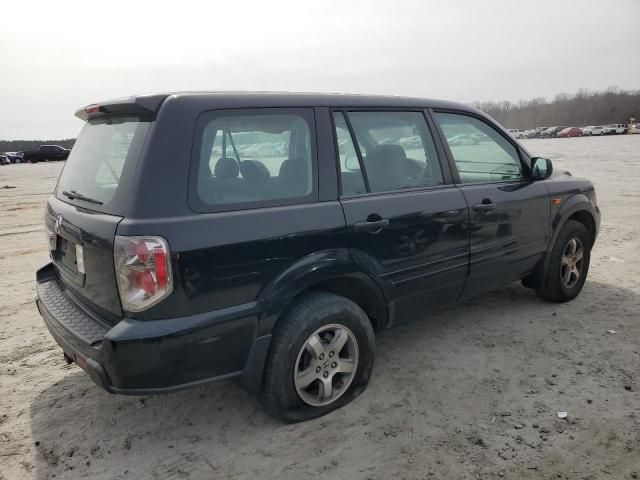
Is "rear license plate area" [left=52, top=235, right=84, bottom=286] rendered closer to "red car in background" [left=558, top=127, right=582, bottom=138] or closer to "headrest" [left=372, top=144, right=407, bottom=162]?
"headrest" [left=372, top=144, right=407, bottom=162]

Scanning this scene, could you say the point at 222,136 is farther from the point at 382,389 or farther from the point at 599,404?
the point at 599,404

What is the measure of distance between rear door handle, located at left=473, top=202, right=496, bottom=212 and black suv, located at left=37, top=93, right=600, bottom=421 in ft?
0.04

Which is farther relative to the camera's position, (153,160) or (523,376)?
(523,376)

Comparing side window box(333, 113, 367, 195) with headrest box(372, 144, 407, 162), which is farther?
headrest box(372, 144, 407, 162)

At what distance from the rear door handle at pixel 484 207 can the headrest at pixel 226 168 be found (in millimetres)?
1846

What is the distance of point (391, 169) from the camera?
3.21 meters

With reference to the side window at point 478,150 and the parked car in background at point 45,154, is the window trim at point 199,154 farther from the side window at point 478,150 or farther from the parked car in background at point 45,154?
the parked car in background at point 45,154

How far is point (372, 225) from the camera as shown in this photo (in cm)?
291

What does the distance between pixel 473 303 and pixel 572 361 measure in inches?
49.9

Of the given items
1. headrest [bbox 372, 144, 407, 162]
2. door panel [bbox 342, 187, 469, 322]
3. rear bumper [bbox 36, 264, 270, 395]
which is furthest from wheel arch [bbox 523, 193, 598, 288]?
rear bumper [bbox 36, 264, 270, 395]

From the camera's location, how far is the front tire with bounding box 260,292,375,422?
264cm

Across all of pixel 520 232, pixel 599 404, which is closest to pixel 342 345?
pixel 599 404

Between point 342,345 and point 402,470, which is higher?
point 342,345

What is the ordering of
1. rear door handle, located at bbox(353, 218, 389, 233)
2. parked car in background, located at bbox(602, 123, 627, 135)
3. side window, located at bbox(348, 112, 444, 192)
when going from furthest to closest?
1. parked car in background, located at bbox(602, 123, 627, 135)
2. side window, located at bbox(348, 112, 444, 192)
3. rear door handle, located at bbox(353, 218, 389, 233)
